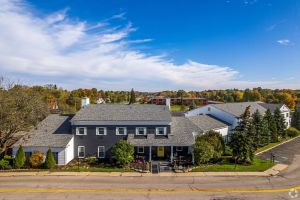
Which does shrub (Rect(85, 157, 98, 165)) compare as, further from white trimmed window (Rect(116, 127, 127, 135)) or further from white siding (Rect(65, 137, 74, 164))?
white trimmed window (Rect(116, 127, 127, 135))

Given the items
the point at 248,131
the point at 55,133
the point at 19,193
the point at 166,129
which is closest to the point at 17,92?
the point at 55,133

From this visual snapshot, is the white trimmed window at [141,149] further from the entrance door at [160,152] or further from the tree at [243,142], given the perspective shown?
the tree at [243,142]

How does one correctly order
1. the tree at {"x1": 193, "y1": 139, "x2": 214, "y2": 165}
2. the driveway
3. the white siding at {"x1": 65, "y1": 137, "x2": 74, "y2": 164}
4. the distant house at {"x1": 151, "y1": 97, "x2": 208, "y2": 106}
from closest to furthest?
1. the tree at {"x1": 193, "y1": 139, "x2": 214, "y2": 165}
2. the white siding at {"x1": 65, "y1": 137, "x2": 74, "y2": 164}
3. the driveway
4. the distant house at {"x1": 151, "y1": 97, "x2": 208, "y2": 106}

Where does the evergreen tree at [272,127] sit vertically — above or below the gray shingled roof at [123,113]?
below

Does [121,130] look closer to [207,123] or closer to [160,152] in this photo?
[160,152]

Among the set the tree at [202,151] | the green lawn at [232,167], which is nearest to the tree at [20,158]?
the green lawn at [232,167]

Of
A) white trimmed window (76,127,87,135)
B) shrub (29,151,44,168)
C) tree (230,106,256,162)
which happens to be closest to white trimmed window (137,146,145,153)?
white trimmed window (76,127,87,135)
